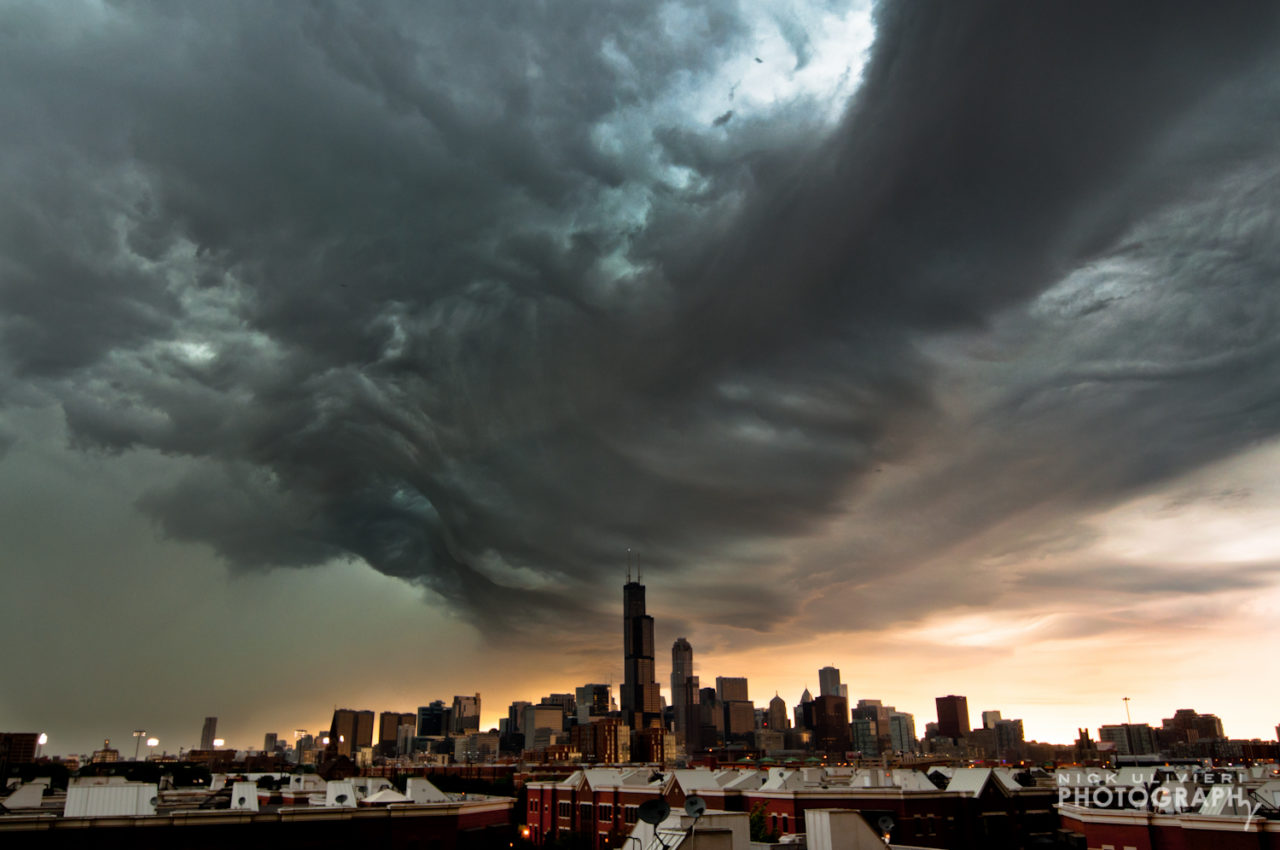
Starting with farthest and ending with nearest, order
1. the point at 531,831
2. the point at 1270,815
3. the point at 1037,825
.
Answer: the point at 531,831, the point at 1037,825, the point at 1270,815

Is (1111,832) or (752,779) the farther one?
(752,779)

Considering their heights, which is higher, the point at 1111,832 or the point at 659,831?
the point at 659,831

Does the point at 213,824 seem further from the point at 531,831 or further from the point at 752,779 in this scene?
the point at 531,831

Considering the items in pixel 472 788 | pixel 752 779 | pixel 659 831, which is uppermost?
pixel 659 831

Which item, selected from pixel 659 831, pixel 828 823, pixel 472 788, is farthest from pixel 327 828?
pixel 472 788

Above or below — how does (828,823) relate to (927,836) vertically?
above

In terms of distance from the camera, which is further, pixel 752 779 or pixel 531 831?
pixel 531 831

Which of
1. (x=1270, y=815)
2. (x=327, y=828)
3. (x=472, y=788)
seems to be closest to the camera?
(x=1270, y=815)

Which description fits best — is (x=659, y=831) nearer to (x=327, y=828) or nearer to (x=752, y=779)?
(x=327, y=828)

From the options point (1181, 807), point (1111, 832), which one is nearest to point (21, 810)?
point (1111, 832)
